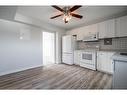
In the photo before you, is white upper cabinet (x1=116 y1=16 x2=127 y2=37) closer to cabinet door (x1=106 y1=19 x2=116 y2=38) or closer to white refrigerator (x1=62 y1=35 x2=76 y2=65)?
cabinet door (x1=106 y1=19 x2=116 y2=38)

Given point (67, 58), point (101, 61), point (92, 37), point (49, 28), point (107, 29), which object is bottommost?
point (67, 58)

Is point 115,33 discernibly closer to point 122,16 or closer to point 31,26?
point 122,16

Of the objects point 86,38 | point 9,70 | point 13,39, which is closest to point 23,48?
point 13,39

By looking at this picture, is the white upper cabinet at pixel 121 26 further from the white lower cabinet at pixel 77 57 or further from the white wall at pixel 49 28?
the white wall at pixel 49 28

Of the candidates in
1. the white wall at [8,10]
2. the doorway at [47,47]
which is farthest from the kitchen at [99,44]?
the white wall at [8,10]

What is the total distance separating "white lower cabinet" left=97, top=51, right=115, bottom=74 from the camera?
3434 mm

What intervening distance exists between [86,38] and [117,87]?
10.7 feet

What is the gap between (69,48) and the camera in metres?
5.23

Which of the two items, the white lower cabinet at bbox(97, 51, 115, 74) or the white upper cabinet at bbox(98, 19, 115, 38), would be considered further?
the white upper cabinet at bbox(98, 19, 115, 38)

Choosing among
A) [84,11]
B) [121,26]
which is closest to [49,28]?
[84,11]

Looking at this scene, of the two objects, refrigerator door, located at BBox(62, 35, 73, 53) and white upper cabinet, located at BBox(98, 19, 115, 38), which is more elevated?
white upper cabinet, located at BBox(98, 19, 115, 38)

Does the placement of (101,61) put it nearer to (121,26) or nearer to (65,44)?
(121,26)

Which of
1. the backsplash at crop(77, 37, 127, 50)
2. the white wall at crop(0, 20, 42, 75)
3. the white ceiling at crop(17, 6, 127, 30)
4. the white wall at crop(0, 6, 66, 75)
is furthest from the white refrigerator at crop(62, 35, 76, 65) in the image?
the white ceiling at crop(17, 6, 127, 30)

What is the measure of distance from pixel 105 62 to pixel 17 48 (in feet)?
12.1
